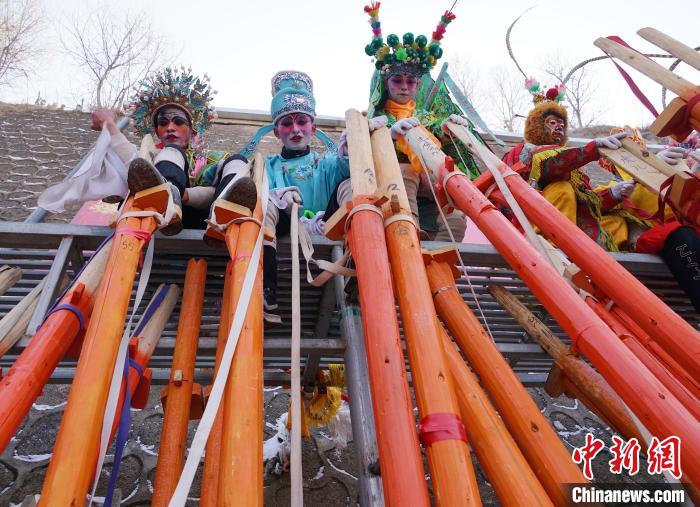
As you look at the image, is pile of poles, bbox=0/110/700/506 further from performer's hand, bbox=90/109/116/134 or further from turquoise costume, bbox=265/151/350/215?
turquoise costume, bbox=265/151/350/215

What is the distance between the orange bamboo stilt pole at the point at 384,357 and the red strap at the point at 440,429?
0.03m

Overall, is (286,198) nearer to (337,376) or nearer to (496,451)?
(337,376)

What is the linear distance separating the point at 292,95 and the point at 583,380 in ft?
8.01

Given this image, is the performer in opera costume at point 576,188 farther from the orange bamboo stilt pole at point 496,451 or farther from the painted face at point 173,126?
the painted face at point 173,126

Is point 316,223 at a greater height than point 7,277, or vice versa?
point 316,223

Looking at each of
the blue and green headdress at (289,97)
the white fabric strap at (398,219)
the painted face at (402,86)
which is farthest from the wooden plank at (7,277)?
the painted face at (402,86)

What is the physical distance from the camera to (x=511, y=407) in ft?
4.71

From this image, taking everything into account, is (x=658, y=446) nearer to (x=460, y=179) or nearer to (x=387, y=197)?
(x=387, y=197)

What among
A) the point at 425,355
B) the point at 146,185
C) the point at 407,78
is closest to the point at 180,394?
the point at 146,185

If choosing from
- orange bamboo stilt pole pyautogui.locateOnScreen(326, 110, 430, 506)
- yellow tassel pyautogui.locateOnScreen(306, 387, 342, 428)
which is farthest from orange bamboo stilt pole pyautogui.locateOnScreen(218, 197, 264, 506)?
yellow tassel pyautogui.locateOnScreen(306, 387, 342, 428)

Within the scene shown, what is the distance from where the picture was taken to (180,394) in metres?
1.68

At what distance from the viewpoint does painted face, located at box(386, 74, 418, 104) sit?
3531 millimetres

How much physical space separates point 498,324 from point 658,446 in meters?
1.85

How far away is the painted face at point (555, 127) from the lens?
3.71 m
